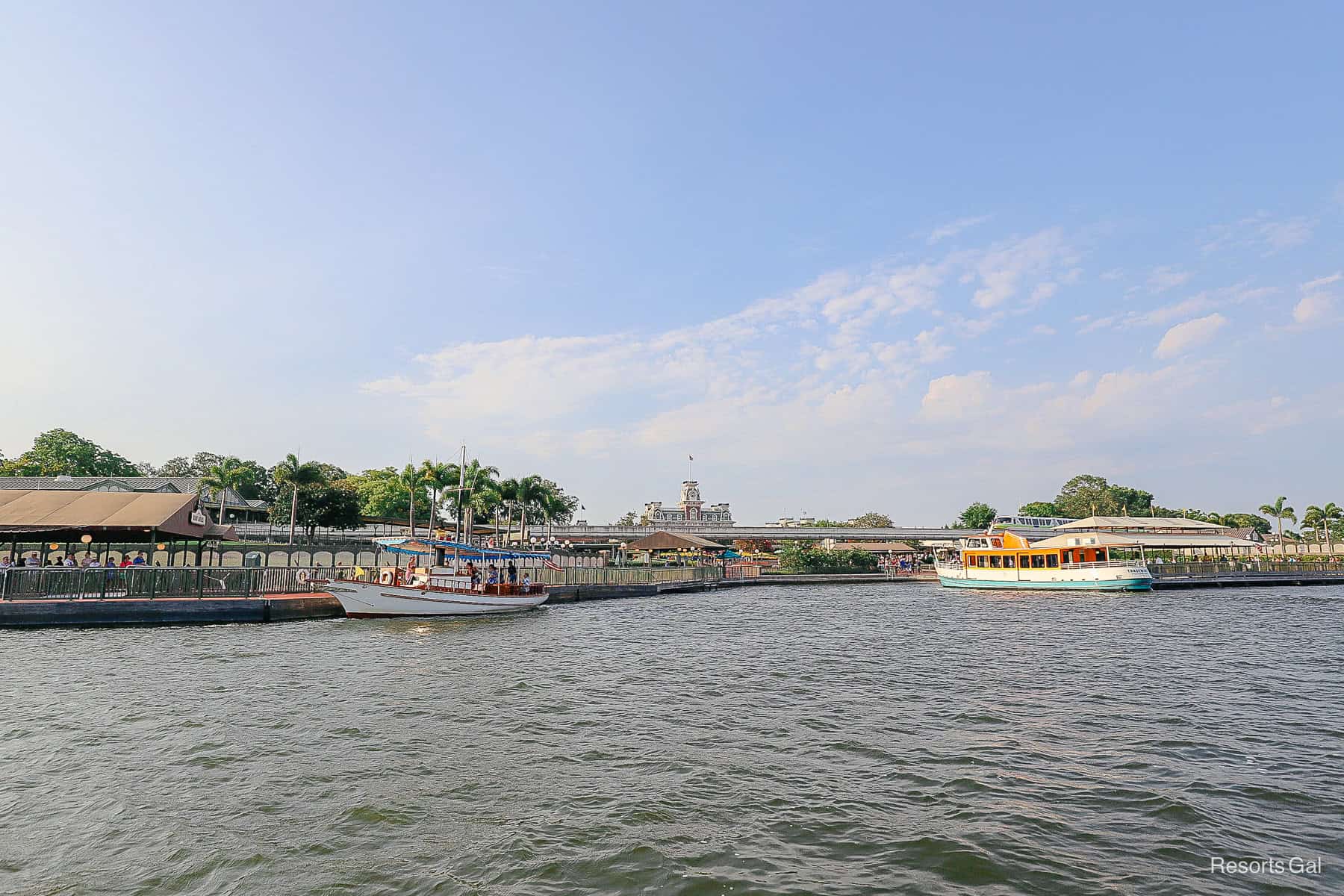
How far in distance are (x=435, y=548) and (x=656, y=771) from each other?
26504 millimetres

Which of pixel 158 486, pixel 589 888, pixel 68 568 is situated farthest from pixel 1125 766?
pixel 158 486

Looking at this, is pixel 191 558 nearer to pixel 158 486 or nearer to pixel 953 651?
pixel 158 486

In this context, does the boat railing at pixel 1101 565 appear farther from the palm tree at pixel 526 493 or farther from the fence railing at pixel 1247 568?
the palm tree at pixel 526 493

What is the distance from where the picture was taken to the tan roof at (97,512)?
31.7 metres

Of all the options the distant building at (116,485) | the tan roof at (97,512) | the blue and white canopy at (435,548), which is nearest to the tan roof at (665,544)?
the blue and white canopy at (435,548)

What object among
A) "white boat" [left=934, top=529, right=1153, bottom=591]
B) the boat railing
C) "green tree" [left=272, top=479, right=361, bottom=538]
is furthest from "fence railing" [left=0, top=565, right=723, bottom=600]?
the boat railing

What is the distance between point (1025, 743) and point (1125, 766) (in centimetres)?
157

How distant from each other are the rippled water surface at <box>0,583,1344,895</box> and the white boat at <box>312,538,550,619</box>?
29.0 ft

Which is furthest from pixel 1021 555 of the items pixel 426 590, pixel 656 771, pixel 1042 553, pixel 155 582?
pixel 155 582

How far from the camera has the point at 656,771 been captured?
35.8 ft

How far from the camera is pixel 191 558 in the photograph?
196 ft

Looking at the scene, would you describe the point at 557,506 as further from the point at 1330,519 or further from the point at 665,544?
the point at 1330,519

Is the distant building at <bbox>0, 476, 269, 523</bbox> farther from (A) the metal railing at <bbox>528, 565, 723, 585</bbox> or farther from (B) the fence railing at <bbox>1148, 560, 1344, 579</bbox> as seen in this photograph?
(B) the fence railing at <bbox>1148, 560, 1344, 579</bbox>

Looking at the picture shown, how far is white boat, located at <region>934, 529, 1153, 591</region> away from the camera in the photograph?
53.6 metres
